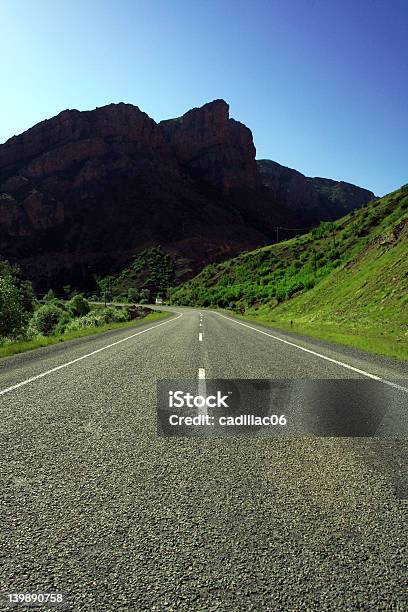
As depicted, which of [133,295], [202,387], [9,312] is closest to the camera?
[202,387]

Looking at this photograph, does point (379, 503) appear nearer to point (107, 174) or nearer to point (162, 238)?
point (162, 238)

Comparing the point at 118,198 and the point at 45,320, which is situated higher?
the point at 118,198

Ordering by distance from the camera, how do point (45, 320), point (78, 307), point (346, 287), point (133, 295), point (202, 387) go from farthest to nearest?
1. point (133, 295)
2. point (78, 307)
3. point (45, 320)
4. point (346, 287)
5. point (202, 387)

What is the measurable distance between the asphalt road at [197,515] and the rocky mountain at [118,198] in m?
115

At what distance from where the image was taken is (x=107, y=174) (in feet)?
474

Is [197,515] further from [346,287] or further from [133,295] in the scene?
[133,295]

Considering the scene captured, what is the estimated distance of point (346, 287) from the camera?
1256 inches

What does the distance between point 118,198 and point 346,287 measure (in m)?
118

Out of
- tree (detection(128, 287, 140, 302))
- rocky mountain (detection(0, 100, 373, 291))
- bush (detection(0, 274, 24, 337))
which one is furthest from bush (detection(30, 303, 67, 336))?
rocky mountain (detection(0, 100, 373, 291))

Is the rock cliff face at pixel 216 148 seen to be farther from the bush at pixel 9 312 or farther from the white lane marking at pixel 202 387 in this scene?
the white lane marking at pixel 202 387

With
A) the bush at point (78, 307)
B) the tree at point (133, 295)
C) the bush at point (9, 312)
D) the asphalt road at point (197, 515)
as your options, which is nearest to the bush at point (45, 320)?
the bush at point (78, 307)

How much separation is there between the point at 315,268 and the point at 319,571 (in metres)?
49.2

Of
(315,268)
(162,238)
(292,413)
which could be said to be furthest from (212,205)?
(292,413)

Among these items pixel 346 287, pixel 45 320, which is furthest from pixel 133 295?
pixel 346 287
